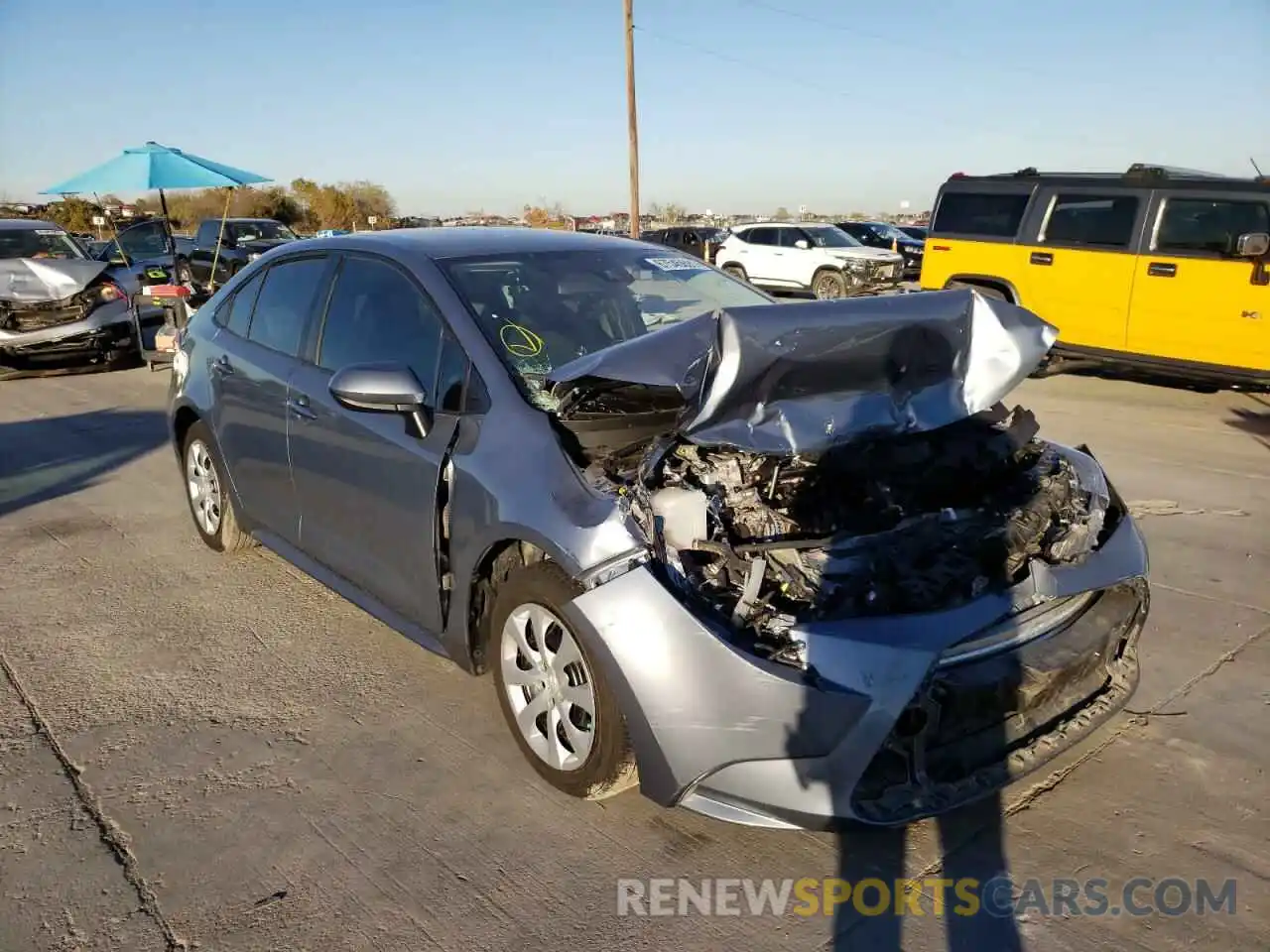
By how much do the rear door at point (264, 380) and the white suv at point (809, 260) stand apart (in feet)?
47.9

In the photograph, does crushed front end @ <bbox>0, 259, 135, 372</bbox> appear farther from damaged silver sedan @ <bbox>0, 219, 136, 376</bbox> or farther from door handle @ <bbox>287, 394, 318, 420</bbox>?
door handle @ <bbox>287, 394, 318, 420</bbox>

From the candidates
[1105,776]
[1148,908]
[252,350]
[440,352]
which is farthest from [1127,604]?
[252,350]

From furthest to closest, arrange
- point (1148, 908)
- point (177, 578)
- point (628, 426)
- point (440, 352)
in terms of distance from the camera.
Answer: point (177, 578) → point (440, 352) → point (628, 426) → point (1148, 908)

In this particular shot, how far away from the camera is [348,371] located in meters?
3.23

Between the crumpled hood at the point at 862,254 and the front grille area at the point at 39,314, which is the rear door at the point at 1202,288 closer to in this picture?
the crumpled hood at the point at 862,254

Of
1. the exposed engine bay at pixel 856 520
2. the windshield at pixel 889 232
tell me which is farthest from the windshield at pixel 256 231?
the exposed engine bay at pixel 856 520

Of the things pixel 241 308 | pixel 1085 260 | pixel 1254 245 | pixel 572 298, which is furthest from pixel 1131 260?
pixel 241 308

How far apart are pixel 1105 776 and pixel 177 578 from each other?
4.36 metres

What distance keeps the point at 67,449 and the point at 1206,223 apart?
406 inches

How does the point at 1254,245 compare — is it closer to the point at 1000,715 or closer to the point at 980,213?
the point at 980,213

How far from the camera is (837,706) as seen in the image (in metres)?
2.38

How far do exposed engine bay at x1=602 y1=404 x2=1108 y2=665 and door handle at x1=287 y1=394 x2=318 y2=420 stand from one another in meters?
1.61

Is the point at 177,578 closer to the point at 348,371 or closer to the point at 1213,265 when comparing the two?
the point at 348,371

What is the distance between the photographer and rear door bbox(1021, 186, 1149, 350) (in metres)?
9.50
